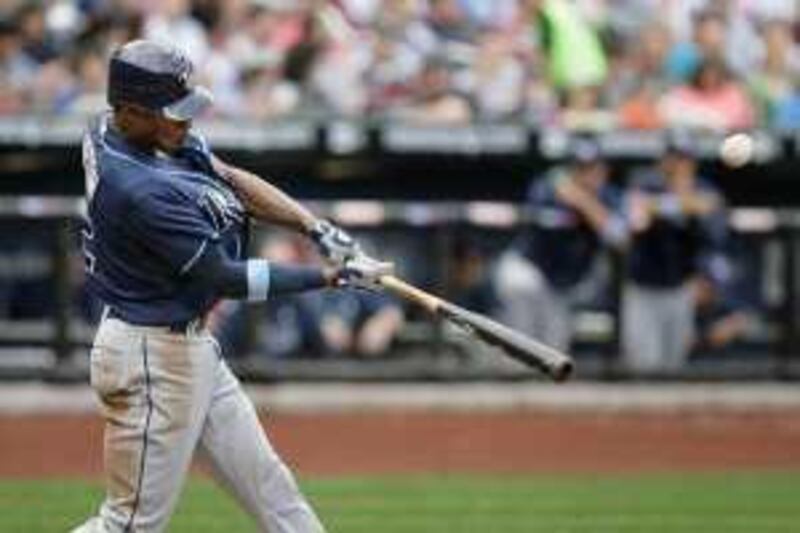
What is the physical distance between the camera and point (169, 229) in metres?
6.70

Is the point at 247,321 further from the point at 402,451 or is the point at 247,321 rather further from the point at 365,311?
the point at 402,451

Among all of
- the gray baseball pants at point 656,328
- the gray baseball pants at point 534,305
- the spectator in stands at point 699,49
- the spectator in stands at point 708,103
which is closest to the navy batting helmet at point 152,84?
the gray baseball pants at point 534,305

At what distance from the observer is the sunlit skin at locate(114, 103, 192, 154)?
6.81 meters

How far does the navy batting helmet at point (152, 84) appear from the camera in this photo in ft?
22.2

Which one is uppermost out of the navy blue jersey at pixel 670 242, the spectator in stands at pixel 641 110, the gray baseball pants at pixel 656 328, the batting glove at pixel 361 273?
the batting glove at pixel 361 273

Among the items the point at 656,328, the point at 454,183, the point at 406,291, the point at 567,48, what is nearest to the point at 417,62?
the point at 454,183

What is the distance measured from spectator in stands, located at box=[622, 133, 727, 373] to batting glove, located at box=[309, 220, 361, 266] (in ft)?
25.0

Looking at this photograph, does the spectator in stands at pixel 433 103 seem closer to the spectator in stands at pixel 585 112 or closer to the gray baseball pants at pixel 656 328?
the spectator in stands at pixel 585 112

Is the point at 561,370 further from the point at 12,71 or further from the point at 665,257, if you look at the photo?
Result: the point at 12,71

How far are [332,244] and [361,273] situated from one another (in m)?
0.27

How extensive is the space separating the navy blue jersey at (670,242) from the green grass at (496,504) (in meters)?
3.11

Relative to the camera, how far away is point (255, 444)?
7062 mm

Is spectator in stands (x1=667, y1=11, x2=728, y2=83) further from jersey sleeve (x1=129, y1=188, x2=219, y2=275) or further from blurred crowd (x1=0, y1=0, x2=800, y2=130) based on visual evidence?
jersey sleeve (x1=129, y1=188, x2=219, y2=275)

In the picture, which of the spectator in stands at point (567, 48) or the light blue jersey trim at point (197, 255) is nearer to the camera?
the light blue jersey trim at point (197, 255)
